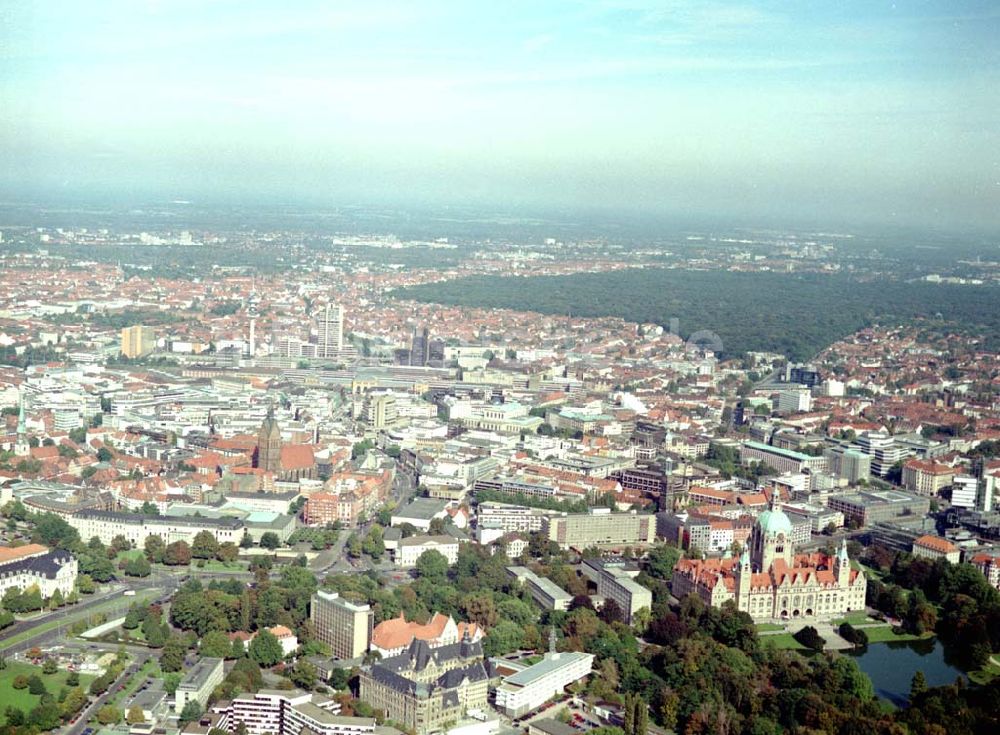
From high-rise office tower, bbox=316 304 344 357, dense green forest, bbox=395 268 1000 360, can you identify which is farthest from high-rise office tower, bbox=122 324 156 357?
dense green forest, bbox=395 268 1000 360

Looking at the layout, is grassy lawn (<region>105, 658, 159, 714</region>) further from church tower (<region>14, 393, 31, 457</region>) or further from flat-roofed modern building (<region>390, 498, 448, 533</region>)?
church tower (<region>14, 393, 31, 457</region>)

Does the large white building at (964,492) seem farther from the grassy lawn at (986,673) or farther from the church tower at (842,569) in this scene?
the grassy lawn at (986,673)

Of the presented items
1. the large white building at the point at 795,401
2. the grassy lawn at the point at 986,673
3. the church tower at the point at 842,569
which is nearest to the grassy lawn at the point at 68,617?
the church tower at the point at 842,569

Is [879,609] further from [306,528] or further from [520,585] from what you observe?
[306,528]

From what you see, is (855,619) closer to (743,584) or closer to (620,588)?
(743,584)

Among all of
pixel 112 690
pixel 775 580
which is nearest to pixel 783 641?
pixel 775 580

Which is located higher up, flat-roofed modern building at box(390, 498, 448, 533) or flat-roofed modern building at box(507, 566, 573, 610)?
flat-roofed modern building at box(507, 566, 573, 610)

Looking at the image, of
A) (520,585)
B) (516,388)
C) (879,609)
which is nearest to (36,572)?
(520,585)
